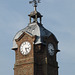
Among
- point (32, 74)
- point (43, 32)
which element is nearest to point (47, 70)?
point (32, 74)

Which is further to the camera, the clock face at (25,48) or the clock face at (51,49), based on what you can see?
the clock face at (51,49)

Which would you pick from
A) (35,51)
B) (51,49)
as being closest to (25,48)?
(35,51)

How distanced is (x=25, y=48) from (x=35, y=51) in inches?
73.9

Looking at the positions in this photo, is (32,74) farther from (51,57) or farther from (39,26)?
(39,26)

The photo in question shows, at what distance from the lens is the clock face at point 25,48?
54.6 metres

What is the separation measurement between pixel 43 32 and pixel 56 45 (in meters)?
3.57

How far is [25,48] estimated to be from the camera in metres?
55.0

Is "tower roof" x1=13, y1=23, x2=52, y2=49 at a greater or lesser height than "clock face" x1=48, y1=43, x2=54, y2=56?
greater

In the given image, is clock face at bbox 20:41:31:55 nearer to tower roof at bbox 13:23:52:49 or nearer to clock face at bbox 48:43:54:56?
tower roof at bbox 13:23:52:49

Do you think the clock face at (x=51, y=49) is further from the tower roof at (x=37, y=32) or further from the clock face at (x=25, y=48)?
the clock face at (x=25, y=48)

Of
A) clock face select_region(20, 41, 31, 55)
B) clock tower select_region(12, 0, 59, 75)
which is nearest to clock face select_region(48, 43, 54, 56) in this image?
clock tower select_region(12, 0, 59, 75)

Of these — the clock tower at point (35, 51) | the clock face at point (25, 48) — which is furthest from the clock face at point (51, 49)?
the clock face at point (25, 48)

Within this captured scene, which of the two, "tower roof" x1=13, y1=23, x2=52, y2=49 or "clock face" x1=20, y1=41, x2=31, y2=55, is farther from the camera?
"clock face" x1=20, y1=41, x2=31, y2=55

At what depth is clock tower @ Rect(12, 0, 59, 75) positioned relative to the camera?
53875mm
